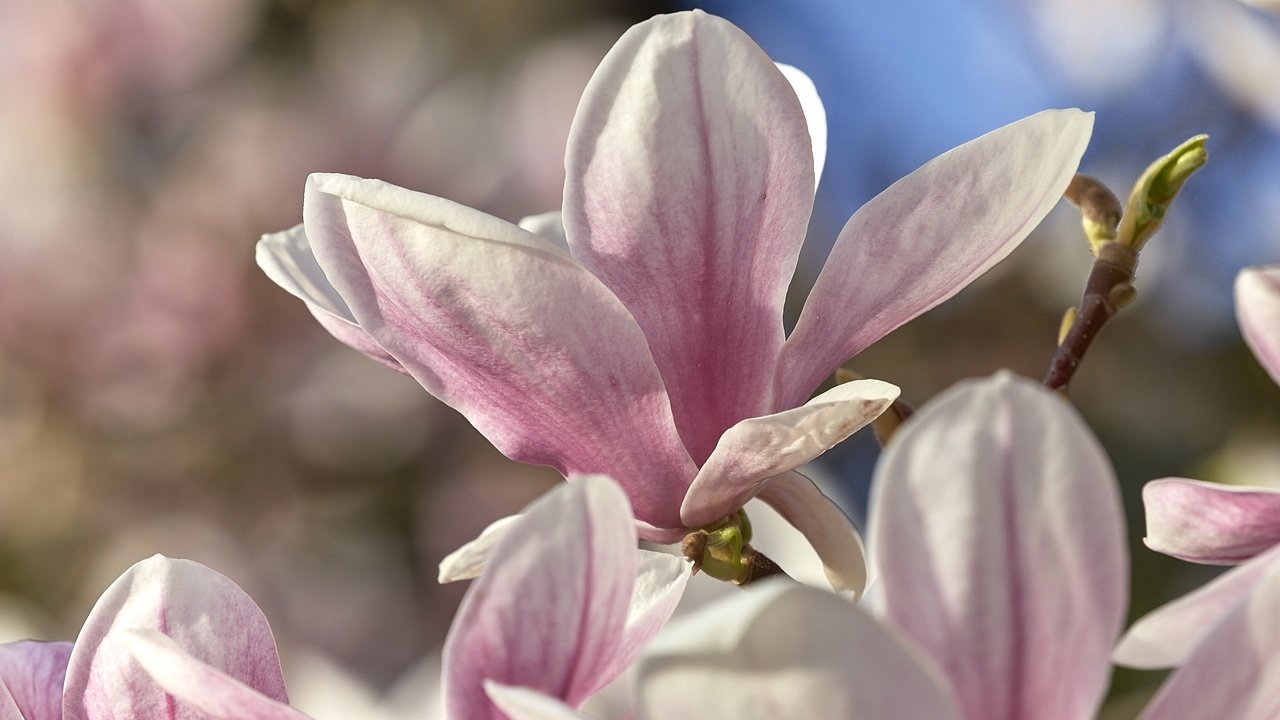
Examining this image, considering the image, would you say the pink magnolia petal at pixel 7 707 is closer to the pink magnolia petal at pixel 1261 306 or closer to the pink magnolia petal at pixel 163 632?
the pink magnolia petal at pixel 163 632

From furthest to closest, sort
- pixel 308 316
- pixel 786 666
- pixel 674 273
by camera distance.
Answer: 1. pixel 308 316
2. pixel 674 273
3. pixel 786 666

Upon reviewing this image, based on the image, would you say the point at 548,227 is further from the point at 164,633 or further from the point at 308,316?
the point at 308,316

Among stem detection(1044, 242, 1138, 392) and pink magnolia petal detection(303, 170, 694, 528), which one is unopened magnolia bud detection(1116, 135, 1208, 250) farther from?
pink magnolia petal detection(303, 170, 694, 528)

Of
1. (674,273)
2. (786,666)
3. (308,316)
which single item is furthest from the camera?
(308,316)

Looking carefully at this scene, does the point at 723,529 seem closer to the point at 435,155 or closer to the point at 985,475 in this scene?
the point at 985,475

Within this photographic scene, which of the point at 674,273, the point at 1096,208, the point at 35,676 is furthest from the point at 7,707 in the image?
the point at 1096,208

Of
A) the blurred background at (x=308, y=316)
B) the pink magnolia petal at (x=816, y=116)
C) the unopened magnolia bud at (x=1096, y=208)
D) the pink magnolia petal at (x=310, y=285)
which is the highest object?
the pink magnolia petal at (x=816, y=116)

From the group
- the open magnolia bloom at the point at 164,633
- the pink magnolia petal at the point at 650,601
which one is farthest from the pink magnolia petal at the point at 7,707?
the pink magnolia petal at the point at 650,601
